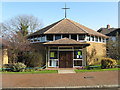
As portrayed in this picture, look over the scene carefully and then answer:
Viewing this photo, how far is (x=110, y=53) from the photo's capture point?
2644cm

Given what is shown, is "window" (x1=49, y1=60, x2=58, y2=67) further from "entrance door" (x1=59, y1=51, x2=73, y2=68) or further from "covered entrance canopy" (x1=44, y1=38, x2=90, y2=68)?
"entrance door" (x1=59, y1=51, x2=73, y2=68)

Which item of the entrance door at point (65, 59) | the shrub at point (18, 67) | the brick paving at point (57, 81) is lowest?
the brick paving at point (57, 81)

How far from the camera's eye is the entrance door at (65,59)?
61.1ft

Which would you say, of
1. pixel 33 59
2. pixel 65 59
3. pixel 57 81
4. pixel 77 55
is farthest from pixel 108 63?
pixel 33 59

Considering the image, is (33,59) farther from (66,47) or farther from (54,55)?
(66,47)

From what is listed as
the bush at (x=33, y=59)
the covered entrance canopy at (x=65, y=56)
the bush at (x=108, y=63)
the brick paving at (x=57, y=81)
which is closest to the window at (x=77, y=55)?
the covered entrance canopy at (x=65, y=56)

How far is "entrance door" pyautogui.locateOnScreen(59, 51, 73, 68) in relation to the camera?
18.6 m

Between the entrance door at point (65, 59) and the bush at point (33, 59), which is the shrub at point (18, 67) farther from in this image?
the entrance door at point (65, 59)

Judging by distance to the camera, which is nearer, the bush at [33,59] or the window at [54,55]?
the bush at [33,59]

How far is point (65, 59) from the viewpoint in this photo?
1875cm

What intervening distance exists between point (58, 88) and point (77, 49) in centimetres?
1055

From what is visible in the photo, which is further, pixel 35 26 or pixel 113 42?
pixel 35 26

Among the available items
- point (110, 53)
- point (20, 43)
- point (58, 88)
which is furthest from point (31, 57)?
point (110, 53)

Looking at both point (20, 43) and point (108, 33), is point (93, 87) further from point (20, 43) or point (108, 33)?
point (108, 33)
